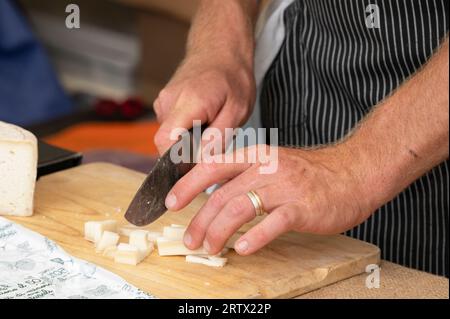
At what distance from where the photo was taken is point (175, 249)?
155cm

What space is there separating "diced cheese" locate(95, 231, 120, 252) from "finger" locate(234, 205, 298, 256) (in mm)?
224

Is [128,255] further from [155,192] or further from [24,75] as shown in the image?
[24,75]

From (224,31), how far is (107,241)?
2.05 ft

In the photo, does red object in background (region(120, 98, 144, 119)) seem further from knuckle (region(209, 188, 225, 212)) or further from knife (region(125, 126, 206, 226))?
knuckle (region(209, 188, 225, 212))

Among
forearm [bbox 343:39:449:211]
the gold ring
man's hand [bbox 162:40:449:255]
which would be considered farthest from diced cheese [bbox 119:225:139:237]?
forearm [bbox 343:39:449:211]

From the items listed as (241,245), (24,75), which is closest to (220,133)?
(241,245)

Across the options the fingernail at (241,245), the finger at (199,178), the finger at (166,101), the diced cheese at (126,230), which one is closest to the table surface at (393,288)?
the fingernail at (241,245)

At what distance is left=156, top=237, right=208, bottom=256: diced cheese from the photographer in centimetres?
155

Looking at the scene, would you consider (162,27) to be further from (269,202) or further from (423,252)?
(269,202)

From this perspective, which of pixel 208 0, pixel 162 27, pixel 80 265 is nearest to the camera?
pixel 80 265

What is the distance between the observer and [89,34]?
5137 millimetres

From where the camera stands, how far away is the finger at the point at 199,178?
154 cm
